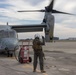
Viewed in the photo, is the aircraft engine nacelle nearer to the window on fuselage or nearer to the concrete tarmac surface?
the window on fuselage

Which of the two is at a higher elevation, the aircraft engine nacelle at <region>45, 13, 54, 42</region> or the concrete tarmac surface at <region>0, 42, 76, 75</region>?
the aircraft engine nacelle at <region>45, 13, 54, 42</region>

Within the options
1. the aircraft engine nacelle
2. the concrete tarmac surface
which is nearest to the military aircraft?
the aircraft engine nacelle

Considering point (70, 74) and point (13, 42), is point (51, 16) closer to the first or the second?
point (13, 42)

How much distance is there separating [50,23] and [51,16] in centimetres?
154

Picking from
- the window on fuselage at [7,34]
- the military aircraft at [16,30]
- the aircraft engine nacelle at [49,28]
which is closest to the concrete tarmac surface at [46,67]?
the military aircraft at [16,30]

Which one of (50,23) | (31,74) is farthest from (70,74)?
(50,23)

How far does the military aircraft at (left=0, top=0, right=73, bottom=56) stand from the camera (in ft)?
59.2

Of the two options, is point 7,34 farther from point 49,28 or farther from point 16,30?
point 49,28

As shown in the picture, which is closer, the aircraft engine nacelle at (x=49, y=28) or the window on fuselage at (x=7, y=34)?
the window on fuselage at (x=7, y=34)

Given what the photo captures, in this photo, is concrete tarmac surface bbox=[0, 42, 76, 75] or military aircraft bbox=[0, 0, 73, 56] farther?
military aircraft bbox=[0, 0, 73, 56]

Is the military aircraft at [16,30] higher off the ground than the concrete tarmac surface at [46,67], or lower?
higher

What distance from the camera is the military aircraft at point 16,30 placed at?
18031mm

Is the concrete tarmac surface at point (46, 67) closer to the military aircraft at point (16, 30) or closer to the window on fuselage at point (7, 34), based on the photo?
the military aircraft at point (16, 30)

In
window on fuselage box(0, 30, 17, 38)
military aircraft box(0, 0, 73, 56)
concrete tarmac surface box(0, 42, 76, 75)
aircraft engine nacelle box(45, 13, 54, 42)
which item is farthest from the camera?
aircraft engine nacelle box(45, 13, 54, 42)
